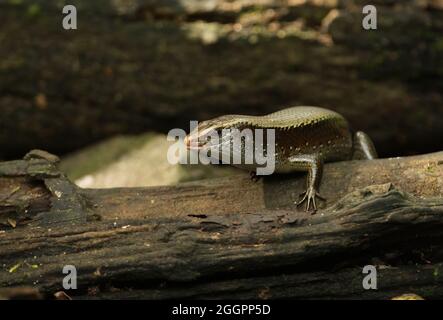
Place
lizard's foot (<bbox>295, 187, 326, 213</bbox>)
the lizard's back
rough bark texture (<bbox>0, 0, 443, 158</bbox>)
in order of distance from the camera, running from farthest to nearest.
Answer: rough bark texture (<bbox>0, 0, 443, 158</bbox>) < the lizard's back < lizard's foot (<bbox>295, 187, 326, 213</bbox>)

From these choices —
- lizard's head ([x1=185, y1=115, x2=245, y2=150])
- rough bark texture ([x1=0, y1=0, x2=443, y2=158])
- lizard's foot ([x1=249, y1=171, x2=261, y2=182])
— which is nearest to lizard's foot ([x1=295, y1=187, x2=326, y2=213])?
lizard's foot ([x1=249, y1=171, x2=261, y2=182])

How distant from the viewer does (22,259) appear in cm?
424

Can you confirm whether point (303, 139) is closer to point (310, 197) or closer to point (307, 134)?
point (307, 134)

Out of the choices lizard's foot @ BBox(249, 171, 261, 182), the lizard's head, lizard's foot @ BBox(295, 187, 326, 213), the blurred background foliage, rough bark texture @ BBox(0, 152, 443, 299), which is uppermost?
the blurred background foliage

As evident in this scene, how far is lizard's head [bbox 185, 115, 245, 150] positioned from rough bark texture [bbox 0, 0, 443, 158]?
3.31 metres

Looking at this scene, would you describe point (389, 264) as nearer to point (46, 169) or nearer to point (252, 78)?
point (46, 169)

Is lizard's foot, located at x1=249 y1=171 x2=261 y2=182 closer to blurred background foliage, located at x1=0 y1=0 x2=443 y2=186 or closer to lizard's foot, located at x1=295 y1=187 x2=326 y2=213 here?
lizard's foot, located at x1=295 y1=187 x2=326 y2=213

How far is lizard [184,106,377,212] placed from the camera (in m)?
4.86

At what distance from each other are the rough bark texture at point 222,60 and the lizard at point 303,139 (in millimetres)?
2454

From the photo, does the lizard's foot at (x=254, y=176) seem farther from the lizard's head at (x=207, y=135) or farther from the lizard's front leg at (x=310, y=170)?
the lizard's head at (x=207, y=135)

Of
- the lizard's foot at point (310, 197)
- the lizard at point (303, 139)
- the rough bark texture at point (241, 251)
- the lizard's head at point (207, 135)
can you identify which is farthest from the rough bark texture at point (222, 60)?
the rough bark texture at point (241, 251)

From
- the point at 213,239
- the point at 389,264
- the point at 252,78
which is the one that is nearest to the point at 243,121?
the point at 213,239

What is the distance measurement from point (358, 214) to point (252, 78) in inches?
165

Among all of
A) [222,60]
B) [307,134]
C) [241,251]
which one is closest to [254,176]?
[307,134]
